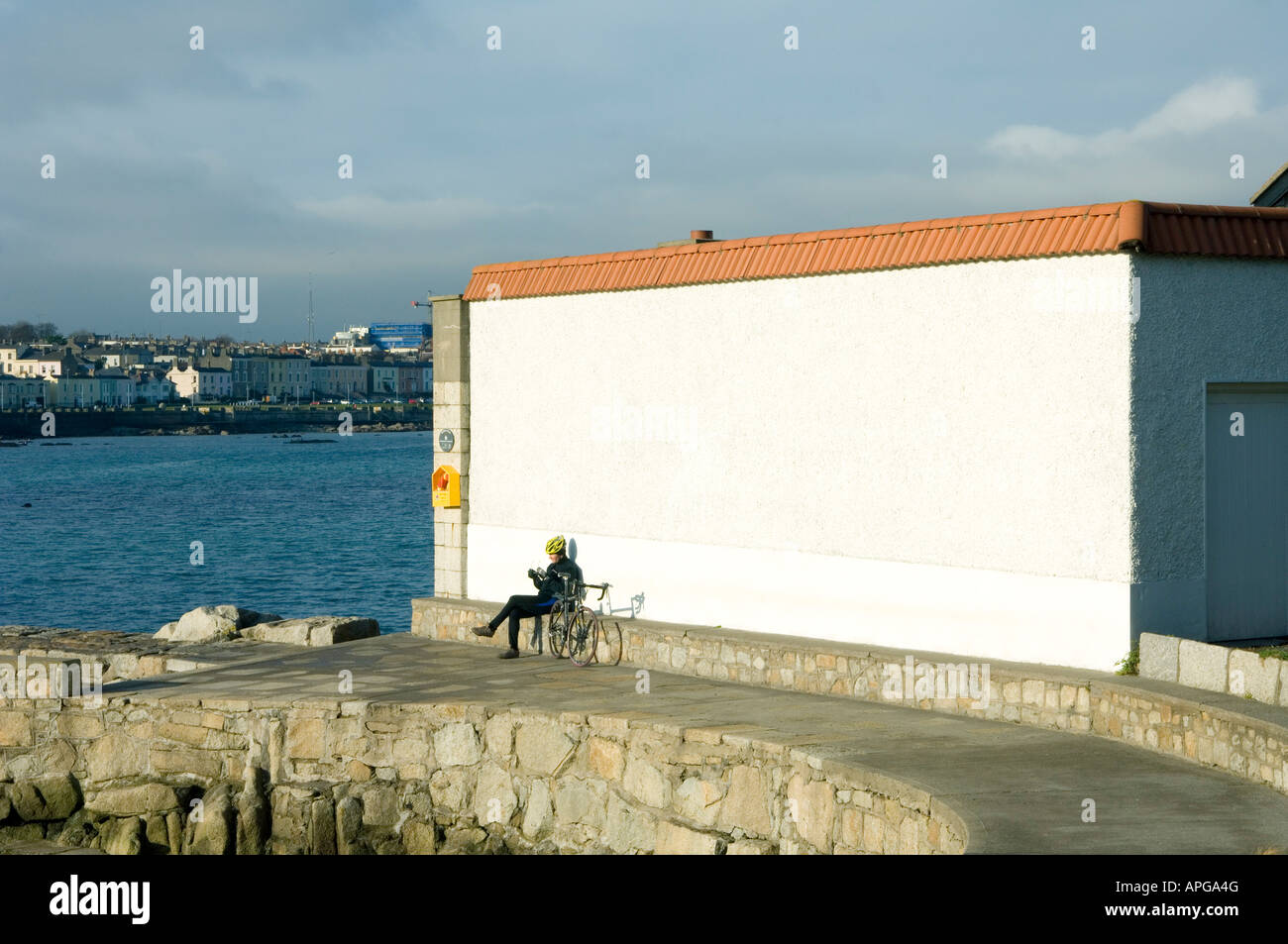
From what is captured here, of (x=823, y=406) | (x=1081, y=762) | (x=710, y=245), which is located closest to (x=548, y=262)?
(x=710, y=245)

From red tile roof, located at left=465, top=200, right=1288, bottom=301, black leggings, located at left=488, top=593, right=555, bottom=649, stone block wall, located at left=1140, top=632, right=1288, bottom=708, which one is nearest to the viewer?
stone block wall, located at left=1140, top=632, right=1288, bottom=708

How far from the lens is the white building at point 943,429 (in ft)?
41.9

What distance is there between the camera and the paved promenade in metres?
9.02

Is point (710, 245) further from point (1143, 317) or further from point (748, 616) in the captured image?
point (1143, 317)

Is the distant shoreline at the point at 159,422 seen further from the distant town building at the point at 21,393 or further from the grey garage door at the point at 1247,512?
the grey garage door at the point at 1247,512

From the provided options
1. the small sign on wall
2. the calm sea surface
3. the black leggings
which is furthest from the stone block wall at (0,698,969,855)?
the calm sea surface

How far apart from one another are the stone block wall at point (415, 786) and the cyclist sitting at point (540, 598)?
287 cm

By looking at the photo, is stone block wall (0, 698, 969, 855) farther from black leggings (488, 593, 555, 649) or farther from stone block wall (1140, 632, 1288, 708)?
stone block wall (1140, 632, 1288, 708)

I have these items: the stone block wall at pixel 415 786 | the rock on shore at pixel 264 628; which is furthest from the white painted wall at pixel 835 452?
the stone block wall at pixel 415 786

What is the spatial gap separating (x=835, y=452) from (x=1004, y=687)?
3.33m

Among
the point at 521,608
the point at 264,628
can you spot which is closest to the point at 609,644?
the point at 521,608

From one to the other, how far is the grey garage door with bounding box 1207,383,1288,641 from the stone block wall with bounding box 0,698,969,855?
4710 mm

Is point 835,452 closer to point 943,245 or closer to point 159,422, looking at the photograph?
point 943,245

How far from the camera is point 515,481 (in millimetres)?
19250
